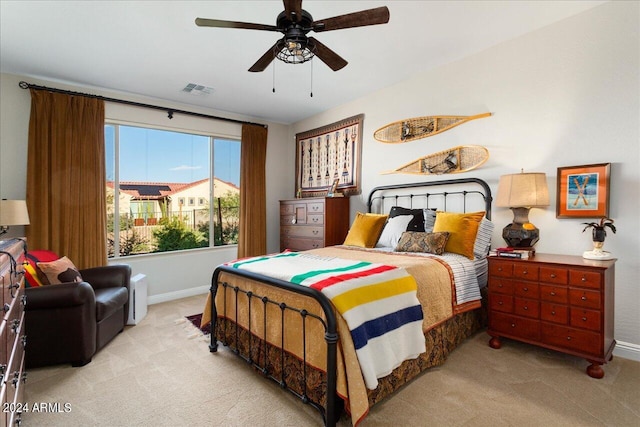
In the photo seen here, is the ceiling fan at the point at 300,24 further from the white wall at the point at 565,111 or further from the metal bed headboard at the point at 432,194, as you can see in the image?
the metal bed headboard at the point at 432,194

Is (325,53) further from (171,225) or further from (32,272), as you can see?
(171,225)

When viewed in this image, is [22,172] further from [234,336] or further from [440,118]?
[440,118]

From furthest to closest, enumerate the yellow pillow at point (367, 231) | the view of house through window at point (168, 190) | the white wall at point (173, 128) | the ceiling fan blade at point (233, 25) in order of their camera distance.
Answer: the view of house through window at point (168, 190), the yellow pillow at point (367, 231), the white wall at point (173, 128), the ceiling fan blade at point (233, 25)

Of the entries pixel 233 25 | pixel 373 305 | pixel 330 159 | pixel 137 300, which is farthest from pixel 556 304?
pixel 137 300

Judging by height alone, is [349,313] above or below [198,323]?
above

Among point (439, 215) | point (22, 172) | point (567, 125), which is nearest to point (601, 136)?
point (567, 125)

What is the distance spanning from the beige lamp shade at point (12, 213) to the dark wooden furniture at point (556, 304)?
4237 mm

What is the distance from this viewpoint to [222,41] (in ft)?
9.45

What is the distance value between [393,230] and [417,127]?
52.0 inches

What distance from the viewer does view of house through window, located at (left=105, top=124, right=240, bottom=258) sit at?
407 cm

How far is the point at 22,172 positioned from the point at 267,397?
369cm

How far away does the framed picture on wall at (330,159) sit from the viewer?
14.8 ft

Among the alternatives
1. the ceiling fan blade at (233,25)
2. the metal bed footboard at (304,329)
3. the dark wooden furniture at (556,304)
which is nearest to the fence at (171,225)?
the metal bed footboard at (304,329)

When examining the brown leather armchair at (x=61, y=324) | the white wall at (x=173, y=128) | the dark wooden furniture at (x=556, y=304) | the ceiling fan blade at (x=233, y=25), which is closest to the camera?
the ceiling fan blade at (x=233, y=25)
